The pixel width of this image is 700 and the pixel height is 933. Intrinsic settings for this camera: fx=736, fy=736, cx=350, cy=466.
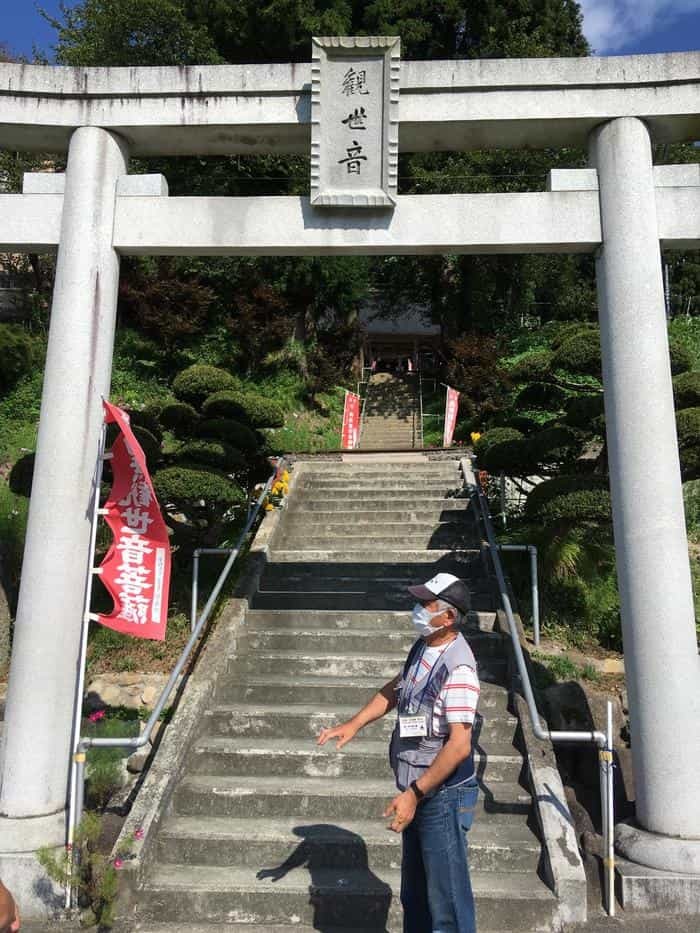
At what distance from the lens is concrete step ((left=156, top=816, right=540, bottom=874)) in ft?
14.9

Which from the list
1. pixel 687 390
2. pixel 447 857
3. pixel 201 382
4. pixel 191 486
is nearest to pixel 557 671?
pixel 687 390

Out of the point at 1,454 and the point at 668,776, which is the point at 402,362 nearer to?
the point at 1,454

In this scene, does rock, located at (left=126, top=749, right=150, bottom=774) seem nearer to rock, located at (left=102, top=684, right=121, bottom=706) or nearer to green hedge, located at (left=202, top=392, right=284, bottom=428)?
rock, located at (left=102, top=684, right=121, bottom=706)

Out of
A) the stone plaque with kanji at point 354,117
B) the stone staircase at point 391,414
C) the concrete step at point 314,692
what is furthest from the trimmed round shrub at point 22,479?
the stone staircase at point 391,414

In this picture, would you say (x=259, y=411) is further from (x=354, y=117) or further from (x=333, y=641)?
(x=354, y=117)

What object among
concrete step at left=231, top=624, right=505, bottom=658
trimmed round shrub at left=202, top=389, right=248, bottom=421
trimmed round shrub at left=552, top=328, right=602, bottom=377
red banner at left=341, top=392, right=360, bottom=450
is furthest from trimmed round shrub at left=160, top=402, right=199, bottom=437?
red banner at left=341, top=392, right=360, bottom=450

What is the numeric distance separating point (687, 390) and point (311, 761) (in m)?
5.40

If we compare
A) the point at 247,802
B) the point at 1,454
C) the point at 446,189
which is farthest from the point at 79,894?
the point at 446,189

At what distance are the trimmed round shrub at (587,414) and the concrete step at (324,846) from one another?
452 cm

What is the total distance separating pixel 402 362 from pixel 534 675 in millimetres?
25007

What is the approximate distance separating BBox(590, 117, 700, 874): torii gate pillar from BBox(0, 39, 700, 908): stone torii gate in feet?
0.05

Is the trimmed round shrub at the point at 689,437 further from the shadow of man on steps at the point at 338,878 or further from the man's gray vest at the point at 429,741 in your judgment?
the shadow of man on steps at the point at 338,878

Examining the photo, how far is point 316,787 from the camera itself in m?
5.11

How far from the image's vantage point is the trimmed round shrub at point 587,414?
8.02 meters
